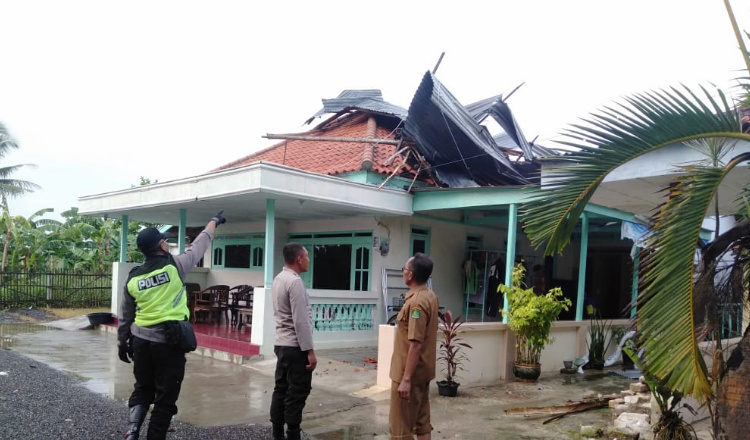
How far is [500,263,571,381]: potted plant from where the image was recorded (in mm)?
7781

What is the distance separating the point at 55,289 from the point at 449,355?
51.2 ft

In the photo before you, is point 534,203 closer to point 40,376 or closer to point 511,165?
point 40,376

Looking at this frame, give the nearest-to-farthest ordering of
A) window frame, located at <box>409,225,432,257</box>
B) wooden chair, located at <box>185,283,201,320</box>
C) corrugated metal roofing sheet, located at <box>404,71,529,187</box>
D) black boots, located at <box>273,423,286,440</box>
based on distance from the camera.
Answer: black boots, located at <box>273,423,286,440</box>, corrugated metal roofing sheet, located at <box>404,71,529,187</box>, window frame, located at <box>409,225,432,257</box>, wooden chair, located at <box>185,283,201,320</box>

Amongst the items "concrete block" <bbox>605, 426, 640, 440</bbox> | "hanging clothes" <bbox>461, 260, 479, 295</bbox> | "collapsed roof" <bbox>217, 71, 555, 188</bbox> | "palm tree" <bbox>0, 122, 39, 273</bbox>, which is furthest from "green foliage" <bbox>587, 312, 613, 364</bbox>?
"palm tree" <bbox>0, 122, 39, 273</bbox>

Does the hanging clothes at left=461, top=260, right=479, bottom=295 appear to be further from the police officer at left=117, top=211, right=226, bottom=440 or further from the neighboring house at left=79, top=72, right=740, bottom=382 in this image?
the police officer at left=117, top=211, right=226, bottom=440

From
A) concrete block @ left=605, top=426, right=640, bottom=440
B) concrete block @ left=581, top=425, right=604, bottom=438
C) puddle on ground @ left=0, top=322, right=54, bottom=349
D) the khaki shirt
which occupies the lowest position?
puddle on ground @ left=0, top=322, right=54, bottom=349

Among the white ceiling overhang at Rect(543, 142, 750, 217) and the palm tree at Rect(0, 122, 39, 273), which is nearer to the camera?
the white ceiling overhang at Rect(543, 142, 750, 217)

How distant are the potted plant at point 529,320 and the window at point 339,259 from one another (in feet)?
11.8

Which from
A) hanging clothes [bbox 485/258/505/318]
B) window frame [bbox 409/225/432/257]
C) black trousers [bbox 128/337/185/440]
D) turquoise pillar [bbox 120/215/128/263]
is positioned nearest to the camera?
black trousers [bbox 128/337/185/440]

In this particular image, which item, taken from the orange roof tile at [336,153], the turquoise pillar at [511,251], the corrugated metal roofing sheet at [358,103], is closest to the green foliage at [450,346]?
the turquoise pillar at [511,251]

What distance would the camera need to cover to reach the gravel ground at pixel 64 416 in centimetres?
454

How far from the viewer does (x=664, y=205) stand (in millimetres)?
3322

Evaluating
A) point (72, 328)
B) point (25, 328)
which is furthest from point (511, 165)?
point (25, 328)

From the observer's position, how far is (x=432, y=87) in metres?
10.9
